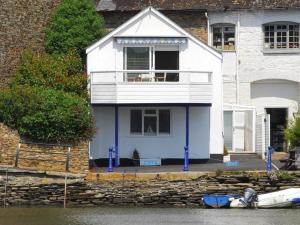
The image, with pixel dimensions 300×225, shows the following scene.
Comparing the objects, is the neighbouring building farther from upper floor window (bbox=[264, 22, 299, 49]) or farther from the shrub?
the shrub

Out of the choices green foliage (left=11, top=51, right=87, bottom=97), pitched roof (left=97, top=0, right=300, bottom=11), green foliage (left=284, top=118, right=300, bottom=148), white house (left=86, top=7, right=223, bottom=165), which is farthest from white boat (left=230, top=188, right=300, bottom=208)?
pitched roof (left=97, top=0, right=300, bottom=11)

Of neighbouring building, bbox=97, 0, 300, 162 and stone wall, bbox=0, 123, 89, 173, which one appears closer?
stone wall, bbox=0, 123, 89, 173

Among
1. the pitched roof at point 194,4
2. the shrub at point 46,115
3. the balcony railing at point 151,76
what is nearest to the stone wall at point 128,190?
the shrub at point 46,115

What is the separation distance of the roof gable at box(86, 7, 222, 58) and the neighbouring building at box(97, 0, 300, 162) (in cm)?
466

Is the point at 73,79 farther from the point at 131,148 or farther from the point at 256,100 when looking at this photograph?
the point at 256,100

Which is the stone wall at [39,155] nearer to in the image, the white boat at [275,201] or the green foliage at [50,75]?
the green foliage at [50,75]

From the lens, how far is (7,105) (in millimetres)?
44375

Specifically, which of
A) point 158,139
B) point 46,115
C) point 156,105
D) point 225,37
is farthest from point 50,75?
point 225,37

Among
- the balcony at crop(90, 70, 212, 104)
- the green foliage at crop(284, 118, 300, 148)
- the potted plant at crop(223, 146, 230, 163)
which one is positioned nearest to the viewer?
the balcony at crop(90, 70, 212, 104)

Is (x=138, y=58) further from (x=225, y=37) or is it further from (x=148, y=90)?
(x=225, y=37)

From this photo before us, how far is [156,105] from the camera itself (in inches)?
1839

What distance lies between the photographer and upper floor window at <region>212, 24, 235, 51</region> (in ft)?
176

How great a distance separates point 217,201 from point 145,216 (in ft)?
13.3

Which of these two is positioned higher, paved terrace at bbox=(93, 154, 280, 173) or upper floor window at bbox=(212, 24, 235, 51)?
upper floor window at bbox=(212, 24, 235, 51)
